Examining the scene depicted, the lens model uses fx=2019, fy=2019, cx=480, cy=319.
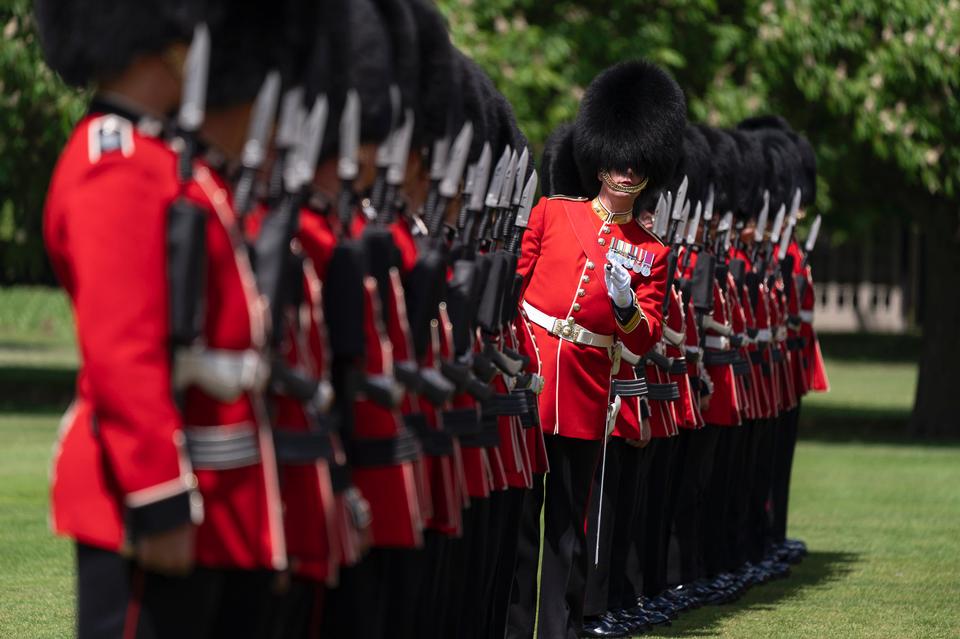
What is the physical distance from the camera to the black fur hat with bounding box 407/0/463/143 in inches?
223

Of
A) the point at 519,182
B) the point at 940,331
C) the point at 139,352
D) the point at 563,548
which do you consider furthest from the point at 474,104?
the point at 940,331

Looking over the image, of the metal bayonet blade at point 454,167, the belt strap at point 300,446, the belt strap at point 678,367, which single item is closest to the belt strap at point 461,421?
the metal bayonet blade at point 454,167

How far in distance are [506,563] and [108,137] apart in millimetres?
3283

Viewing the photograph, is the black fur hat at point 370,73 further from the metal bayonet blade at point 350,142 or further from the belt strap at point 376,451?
the belt strap at point 376,451

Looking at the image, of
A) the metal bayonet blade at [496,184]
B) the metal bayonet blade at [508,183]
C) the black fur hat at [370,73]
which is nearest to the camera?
the black fur hat at [370,73]

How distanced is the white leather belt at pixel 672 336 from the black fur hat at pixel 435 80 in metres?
3.20

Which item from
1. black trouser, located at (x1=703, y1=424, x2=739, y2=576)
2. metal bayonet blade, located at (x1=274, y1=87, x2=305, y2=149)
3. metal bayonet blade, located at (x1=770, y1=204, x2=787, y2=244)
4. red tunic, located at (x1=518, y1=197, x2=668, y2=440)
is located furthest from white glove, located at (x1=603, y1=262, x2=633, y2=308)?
metal bayonet blade, located at (x1=770, y1=204, x2=787, y2=244)

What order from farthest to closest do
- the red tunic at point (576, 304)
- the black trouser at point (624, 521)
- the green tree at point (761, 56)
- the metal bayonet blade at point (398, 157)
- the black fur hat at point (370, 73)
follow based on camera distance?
1. the green tree at point (761, 56)
2. the black trouser at point (624, 521)
3. the red tunic at point (576, 304)
4. the metal bayonet blade at point (398, 157)
5. the black fur hat at point (370, 73)

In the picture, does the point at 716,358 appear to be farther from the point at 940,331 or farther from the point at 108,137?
the point at 940,331

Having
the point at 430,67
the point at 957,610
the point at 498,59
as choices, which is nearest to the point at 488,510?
the point at 430,67

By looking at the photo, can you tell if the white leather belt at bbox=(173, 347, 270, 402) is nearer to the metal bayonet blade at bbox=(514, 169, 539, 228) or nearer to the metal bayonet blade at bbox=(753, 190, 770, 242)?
the metal bayonet blade at bbox=(514, 169, 539, 228)

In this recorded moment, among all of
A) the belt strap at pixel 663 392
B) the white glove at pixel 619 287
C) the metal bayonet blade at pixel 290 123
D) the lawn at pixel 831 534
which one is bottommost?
the lawn at pixel 831 534

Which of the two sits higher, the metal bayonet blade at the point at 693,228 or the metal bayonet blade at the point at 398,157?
the metal bayonet blade at the point at 398,157

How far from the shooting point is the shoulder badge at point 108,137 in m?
3.91
